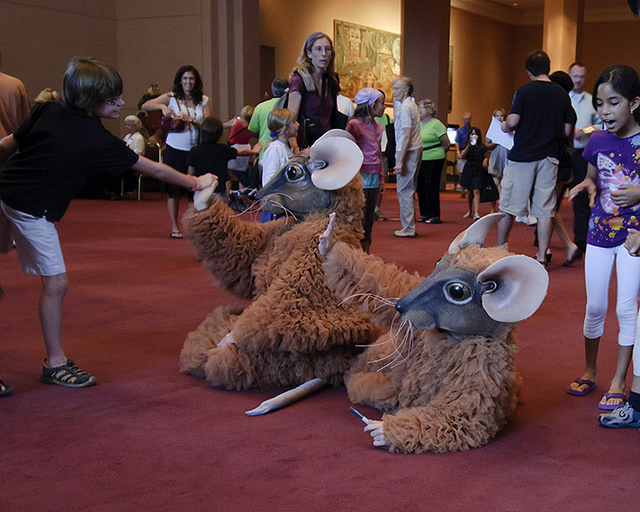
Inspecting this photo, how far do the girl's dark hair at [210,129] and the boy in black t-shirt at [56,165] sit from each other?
3.81 m

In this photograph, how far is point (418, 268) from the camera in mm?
5938

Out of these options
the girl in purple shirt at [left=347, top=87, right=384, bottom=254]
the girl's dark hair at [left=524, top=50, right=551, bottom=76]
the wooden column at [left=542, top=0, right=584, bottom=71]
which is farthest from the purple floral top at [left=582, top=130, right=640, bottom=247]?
the wooden column at [left=542, top=0, right=584, bottom=71]

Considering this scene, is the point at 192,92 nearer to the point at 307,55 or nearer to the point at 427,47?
the point at 307,55

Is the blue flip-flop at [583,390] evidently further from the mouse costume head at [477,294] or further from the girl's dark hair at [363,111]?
the girl's dark hair at [363,111]

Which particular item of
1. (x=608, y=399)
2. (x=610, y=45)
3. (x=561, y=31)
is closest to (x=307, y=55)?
(x=608, y=399)

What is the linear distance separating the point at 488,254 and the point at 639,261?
679 millimetres

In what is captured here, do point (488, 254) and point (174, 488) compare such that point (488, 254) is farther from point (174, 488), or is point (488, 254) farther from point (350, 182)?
point (174, 488)

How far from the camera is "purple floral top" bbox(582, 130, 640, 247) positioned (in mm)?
2848

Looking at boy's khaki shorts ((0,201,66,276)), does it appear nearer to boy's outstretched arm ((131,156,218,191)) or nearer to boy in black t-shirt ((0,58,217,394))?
boy in black t-shirt ((0,58,217,394))

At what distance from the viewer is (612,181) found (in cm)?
291

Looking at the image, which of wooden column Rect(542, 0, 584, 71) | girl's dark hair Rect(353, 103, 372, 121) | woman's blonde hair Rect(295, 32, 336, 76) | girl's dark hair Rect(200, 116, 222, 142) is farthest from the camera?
wooden column Rect(542, 0, 584, 71)

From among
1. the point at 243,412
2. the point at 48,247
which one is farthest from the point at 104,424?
the point at 48,247

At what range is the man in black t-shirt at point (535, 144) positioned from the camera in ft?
18.9

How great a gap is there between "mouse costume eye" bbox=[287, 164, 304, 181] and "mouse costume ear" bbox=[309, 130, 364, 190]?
0.30 ft
